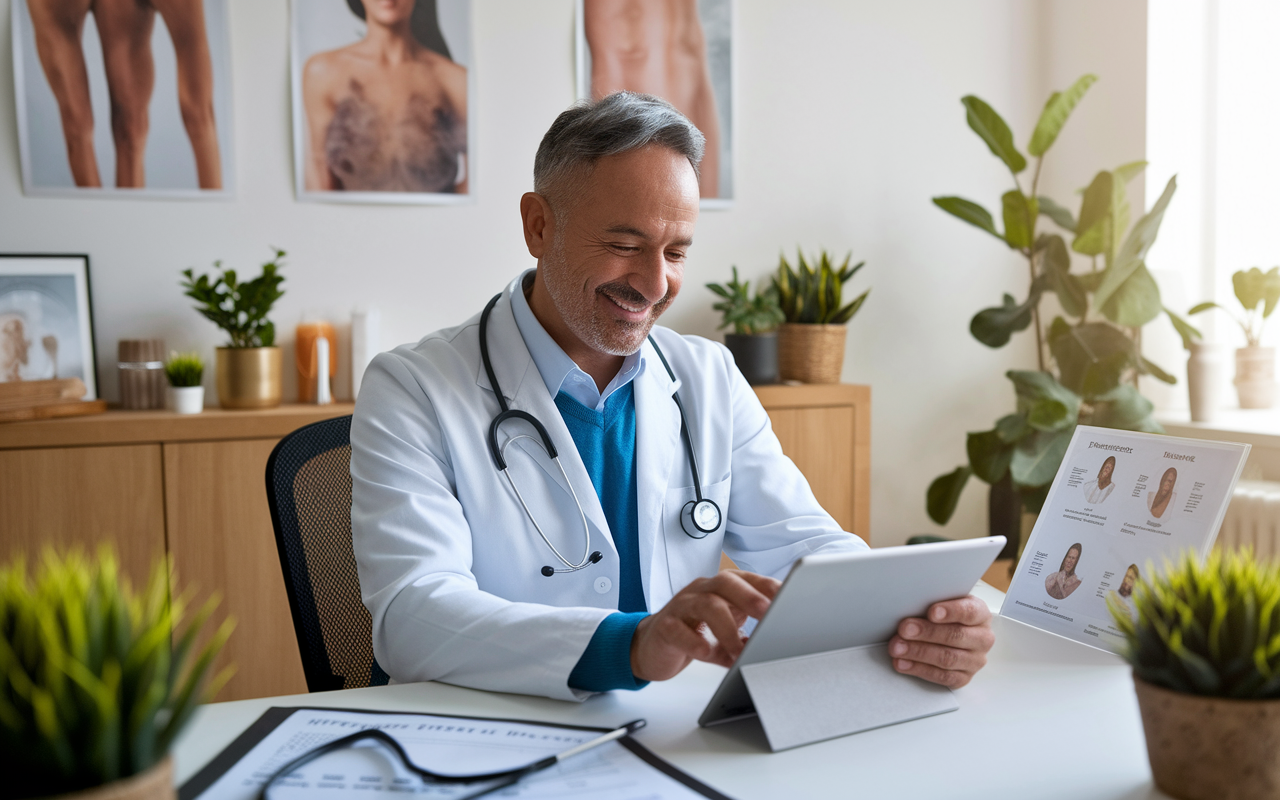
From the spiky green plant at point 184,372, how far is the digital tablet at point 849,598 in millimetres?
2133

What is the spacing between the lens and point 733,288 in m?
3.15

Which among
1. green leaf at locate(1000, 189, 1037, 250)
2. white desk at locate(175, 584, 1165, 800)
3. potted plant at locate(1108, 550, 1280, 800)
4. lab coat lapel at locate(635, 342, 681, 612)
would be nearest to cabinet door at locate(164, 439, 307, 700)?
lab coat lapel at locate(635, 342, 681, 612)

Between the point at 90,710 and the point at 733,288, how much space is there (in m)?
2.74

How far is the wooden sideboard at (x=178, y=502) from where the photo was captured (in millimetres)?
2381

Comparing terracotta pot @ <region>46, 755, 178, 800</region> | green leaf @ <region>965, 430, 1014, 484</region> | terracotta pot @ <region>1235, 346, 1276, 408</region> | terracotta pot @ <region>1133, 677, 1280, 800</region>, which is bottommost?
green leaf @ <region>965, 430, 1014, 484</region>

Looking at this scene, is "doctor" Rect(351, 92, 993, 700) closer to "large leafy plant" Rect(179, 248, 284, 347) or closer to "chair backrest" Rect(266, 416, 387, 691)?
"chair backrest" Rect(266, 416, 387, 691)

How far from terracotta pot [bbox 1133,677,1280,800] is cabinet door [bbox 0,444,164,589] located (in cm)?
234

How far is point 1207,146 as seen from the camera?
3254 millimetres

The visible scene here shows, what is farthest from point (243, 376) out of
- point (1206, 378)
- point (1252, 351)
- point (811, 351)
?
point (1252, 351)

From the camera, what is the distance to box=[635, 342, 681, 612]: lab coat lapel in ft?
4.99

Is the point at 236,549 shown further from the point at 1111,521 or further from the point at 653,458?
the point at 1111,521

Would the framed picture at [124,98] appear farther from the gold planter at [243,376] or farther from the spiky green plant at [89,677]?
the spiky green plant at [89,677]

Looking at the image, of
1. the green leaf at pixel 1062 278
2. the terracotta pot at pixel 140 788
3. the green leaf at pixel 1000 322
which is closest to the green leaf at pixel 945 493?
the green leaf at pixel 1000 322

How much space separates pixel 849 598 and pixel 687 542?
68cm
